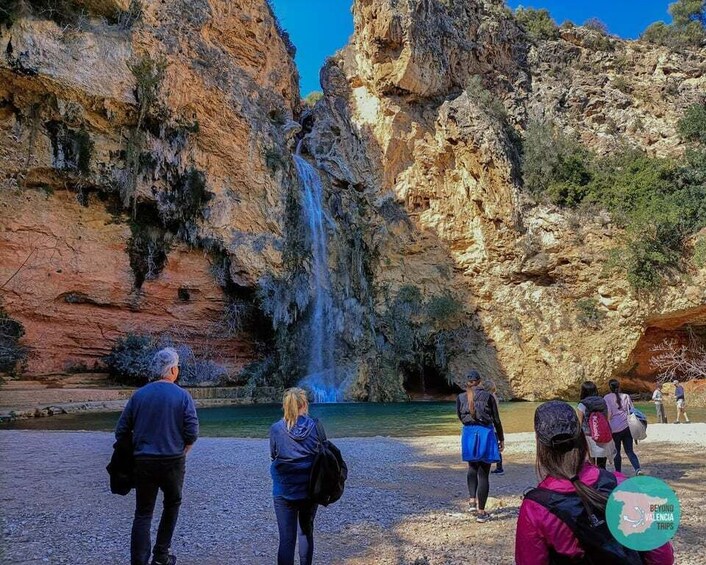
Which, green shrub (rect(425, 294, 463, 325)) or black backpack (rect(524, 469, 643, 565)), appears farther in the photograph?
green shrub (rect(425, 294, 463, 325))

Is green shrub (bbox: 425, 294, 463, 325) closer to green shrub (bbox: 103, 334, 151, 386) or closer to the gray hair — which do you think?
green shrub (bbox: 103, 334, 151, 386)

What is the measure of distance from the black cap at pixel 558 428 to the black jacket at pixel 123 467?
2.85 metres

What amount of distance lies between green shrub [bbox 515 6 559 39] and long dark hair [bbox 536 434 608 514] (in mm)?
44858

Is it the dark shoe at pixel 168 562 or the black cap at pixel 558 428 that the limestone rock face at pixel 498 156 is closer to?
the dark shoe at pixel 168 562

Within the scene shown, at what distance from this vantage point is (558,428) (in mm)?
1857

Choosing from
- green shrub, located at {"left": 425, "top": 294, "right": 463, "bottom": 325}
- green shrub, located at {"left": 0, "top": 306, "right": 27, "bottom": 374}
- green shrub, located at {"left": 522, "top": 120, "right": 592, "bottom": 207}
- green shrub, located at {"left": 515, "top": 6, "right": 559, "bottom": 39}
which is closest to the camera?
green shrub, located at {"left": 0, "top": 306, "right": 27, "bottom": 374}

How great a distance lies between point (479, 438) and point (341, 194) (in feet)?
94.8

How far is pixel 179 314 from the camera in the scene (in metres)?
26.7

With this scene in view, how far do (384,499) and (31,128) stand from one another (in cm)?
2332

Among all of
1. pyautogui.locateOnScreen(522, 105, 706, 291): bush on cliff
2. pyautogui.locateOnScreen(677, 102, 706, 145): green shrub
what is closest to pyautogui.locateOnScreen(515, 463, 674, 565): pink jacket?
pyautogui.locateOnScreen(522, 105, 706, 291): bush on cliff

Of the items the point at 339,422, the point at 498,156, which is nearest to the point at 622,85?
the point at 498,156

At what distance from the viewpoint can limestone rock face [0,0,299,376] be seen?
22219 millimetres

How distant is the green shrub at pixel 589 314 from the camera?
27469 mm

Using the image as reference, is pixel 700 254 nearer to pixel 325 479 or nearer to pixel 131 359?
pixel 131 359
